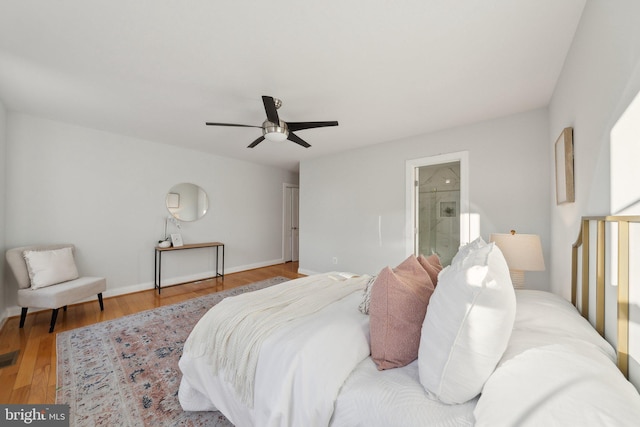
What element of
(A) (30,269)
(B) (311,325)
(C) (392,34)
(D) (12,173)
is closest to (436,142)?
(C) (392,34)

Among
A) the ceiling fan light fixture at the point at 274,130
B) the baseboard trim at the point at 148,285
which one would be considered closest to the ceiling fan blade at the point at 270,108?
the ceiling fan light fixture at the point at 274,130

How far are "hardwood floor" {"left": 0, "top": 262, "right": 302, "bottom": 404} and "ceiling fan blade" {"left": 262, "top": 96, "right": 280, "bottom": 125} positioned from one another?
2.55 m

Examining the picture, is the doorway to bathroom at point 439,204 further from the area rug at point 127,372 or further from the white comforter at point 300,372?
the area rug at point 127,372

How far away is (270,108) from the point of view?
2.12m

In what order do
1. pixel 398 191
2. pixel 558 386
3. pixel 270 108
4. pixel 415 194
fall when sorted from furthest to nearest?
pixel 398 191
pixel 415 194
pixel 270 108
pixel 558 386

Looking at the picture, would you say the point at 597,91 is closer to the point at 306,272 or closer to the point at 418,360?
the point at 418,360

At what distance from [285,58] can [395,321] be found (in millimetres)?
1921

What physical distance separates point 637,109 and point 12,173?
17.1 feet

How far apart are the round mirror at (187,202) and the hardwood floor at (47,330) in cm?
124

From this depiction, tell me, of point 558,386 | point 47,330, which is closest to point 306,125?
point 558,386

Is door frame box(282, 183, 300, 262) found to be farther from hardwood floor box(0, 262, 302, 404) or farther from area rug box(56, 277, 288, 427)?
area rug box(56, 277, 288, 427)

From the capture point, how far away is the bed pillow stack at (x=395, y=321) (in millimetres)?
1061

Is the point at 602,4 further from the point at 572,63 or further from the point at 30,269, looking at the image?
the point at 30,269

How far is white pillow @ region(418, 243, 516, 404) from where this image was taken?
78cm
